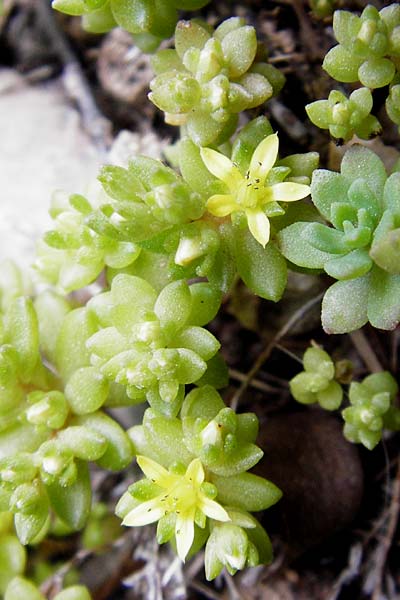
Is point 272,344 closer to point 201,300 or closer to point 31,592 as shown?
point 201,300

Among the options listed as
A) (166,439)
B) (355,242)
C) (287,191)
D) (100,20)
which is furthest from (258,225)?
(100,20)

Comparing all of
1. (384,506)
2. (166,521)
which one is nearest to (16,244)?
(166,521)

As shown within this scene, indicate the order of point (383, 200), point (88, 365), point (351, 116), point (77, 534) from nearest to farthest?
1. point (383, 200)
2. point (351, 116)
3. point (88, 365)
4. point (77, 534)

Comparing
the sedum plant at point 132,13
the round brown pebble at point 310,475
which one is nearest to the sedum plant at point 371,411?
the round brown pebble at point 310,475

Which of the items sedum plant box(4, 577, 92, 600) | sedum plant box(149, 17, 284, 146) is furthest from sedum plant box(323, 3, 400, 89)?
sedum plant box(4, 577, 92, 600)

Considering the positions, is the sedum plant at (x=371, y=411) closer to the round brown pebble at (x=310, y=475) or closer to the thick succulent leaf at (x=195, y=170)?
the round brown pebble at (x=310, y=475)

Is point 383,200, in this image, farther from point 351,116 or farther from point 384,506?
point 384,506
